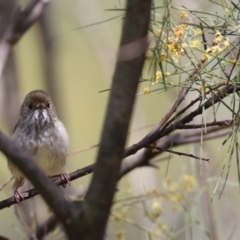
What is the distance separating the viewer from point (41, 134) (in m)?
2.82

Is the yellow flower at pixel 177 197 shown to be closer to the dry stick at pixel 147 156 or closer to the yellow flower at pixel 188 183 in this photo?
the yellow flower at pixel 188 183

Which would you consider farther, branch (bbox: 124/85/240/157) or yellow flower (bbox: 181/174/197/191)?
yellow flower (bbox: 181/174/197/191)

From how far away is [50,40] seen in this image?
3.07 meters

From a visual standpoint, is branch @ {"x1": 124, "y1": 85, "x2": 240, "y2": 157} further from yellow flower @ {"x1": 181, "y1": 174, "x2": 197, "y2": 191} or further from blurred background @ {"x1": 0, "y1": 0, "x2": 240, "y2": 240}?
yellow flower @ {"x1": 181, "y1": 174, "x2": 197, "y2": 191}

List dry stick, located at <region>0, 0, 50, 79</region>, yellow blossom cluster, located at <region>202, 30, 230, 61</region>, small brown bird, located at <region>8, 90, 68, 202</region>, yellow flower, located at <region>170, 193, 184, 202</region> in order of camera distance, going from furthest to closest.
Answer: small brown bird, located at <region>8, 90, 68, 202</region> < dry stick, located at <region>0, 0, 50, 79</region> < yellow flower, located at <region>170, 193, 184, 202</region> < yellow blossom cluster, located at <region>202, 30, 230, 61</region>

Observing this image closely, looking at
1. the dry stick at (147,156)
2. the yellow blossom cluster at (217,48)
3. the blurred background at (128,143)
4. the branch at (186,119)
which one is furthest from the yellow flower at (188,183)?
the yellow blossom cluster at (217,48)

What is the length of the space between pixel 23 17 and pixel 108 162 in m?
1.50

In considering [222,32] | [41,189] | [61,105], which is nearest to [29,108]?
[61,105]

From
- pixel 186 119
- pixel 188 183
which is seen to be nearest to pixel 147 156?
pixel 188 183

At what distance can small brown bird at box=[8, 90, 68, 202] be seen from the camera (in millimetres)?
2746

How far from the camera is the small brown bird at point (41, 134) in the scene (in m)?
2.75

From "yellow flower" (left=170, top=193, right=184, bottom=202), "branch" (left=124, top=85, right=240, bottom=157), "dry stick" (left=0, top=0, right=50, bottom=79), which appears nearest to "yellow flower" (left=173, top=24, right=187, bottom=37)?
"branch" (left=124, top=85, right=240, bottom=157)

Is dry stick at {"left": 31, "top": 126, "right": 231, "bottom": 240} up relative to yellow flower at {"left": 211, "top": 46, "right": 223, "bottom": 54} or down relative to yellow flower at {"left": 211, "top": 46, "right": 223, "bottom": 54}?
down

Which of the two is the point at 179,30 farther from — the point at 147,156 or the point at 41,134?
the point at 41,134
